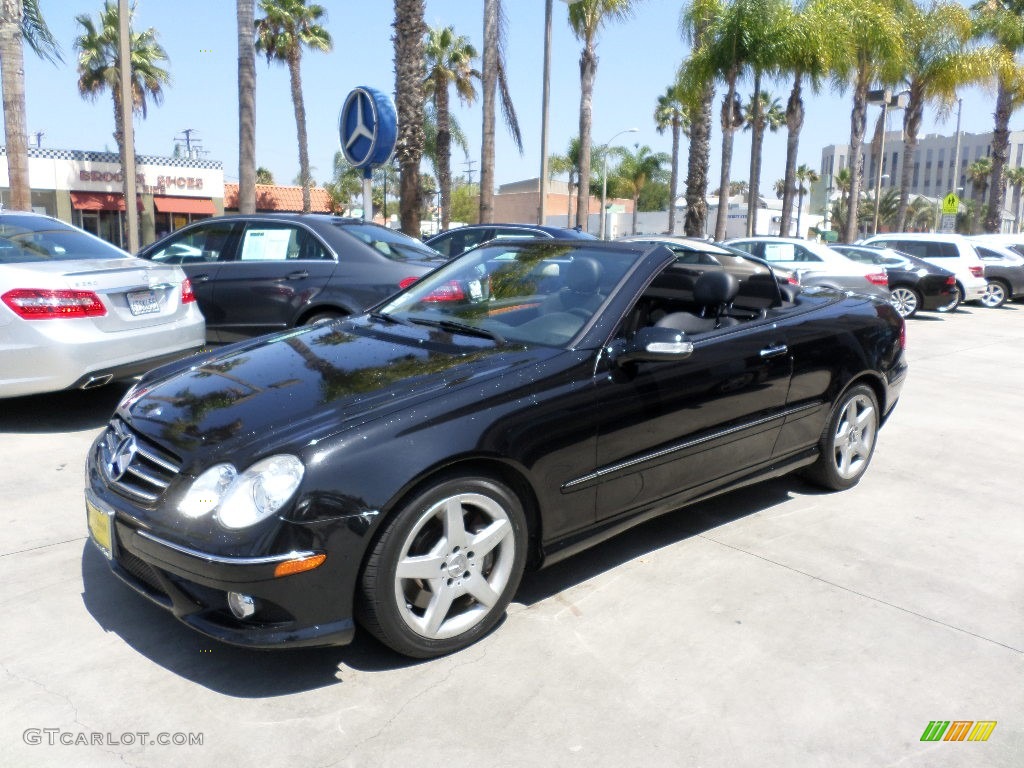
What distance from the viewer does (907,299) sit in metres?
16.5

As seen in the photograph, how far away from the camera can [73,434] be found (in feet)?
19.5

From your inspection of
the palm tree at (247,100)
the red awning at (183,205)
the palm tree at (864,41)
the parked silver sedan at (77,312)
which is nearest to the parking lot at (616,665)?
the parked silver sedan at (77,312)

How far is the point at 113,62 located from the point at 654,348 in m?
39.5

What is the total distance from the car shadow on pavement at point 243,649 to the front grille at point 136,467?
59 centimetres

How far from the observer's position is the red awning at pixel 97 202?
33594 mm

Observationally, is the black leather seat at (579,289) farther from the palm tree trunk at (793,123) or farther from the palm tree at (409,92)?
the palm tree trunk at (793,123)

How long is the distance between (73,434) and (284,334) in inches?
99.3

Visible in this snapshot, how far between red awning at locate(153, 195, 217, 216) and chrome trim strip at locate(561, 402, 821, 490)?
117 feet

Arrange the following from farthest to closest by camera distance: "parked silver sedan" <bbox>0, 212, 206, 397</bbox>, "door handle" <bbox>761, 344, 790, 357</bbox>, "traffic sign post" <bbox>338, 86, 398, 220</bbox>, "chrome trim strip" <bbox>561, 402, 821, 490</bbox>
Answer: "traffic sign post" <bbox>338, 86, 398, 220</bbox> → "parked silver sedan" <bbox>0, 212, 206, 397</bbox> → "door handle" <bbox>761, 344, 790, 357</bbox> → "chrome trim strip" <bbox>561, 402, 821, 490</bbox>

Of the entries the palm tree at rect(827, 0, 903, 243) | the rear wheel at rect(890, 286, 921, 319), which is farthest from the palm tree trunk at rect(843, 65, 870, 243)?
the rear wheel at rect(890, 286, 921, 319)

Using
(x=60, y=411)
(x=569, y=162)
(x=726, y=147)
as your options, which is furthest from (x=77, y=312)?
(x=569, y=162)

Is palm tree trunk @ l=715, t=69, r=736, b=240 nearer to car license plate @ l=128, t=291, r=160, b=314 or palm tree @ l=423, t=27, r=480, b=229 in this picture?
palm tree @ l=423, t=27, r=480, b=229

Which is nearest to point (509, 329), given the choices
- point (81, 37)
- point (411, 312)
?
point (411, 312)

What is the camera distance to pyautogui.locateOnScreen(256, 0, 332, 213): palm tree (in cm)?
3728
